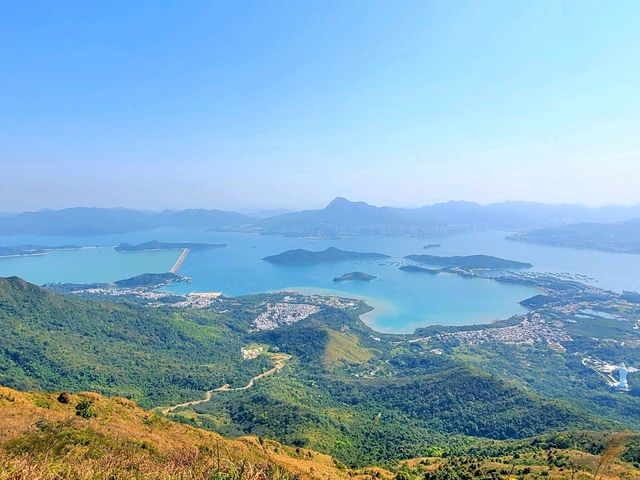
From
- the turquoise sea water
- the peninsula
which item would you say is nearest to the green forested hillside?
the turquoise sea water

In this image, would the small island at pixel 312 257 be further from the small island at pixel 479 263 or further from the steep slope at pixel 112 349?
the steep slope at pixel 112 349

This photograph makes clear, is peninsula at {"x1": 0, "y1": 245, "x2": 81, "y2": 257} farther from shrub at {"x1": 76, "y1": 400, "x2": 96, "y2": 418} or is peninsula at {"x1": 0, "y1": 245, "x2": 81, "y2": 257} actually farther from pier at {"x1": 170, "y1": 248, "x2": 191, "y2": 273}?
shrub at {"x1": 76, "y1": 400, "x2": 96, "y2": 418}

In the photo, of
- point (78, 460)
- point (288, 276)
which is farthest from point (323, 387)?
point (288, 276)

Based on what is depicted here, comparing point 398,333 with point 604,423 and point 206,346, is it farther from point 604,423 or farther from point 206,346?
point 604,423

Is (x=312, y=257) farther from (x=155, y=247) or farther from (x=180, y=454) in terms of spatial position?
(x=180, y=454)

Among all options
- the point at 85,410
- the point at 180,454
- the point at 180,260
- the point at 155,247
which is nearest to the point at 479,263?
the point at 180,260
